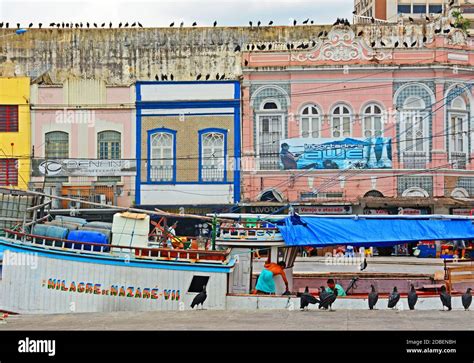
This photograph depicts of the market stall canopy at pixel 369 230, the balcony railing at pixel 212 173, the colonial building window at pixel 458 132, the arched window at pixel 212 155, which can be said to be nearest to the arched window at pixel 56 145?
the arched window at pixel 212 155

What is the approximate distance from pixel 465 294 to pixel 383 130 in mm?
19244

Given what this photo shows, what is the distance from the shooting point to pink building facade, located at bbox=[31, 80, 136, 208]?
41906 millimetres

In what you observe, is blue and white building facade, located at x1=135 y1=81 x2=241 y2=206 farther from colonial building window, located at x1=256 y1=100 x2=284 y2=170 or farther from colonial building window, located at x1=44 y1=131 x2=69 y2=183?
colonial building window, located at x1=44 y1=131 x2=69 y2=183

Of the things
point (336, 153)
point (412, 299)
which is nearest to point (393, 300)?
point (412, 299)

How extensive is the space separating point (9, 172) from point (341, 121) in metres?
13.2

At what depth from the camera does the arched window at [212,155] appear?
136 ft

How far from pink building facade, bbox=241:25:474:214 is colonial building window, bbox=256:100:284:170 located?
39 mm

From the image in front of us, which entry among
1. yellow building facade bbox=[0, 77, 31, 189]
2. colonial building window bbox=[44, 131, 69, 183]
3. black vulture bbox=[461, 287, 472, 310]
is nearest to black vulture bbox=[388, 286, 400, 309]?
black vulture bbox=[461, 287, 472, 310]

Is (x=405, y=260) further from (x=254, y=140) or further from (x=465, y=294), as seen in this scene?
(x=465, y=294)

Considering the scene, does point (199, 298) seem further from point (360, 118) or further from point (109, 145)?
point (109, 145)

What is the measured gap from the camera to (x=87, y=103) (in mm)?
42312

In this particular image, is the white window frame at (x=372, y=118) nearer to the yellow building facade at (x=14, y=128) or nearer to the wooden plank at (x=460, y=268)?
the yellow building facade at (x=14, y=128)

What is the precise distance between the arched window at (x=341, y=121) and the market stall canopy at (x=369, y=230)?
55.4ft

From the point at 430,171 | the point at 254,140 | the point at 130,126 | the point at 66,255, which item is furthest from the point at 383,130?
the point at 66,255
